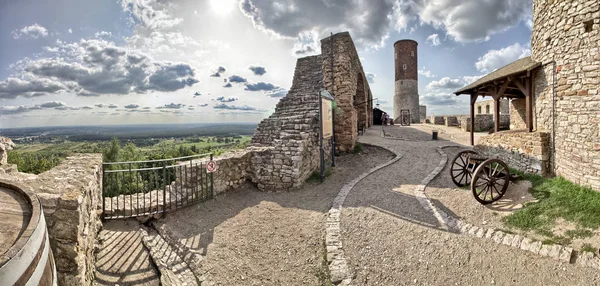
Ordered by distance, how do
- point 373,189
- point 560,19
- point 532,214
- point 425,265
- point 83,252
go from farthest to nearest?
point 373,189 < point 560,19 < point 532,214 < point 425,265 < point 83,252

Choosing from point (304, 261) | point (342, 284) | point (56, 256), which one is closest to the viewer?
point (56, 256)

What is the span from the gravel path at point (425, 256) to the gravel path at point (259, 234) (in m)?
0.80

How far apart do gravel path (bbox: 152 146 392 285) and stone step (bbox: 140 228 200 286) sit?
272 millimetres

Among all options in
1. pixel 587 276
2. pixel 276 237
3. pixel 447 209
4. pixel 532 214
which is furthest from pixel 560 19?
pixel 276 237

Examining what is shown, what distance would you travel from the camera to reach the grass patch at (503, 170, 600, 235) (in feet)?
17.5

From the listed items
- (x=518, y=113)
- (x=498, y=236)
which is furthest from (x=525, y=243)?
(x=518, y=113)

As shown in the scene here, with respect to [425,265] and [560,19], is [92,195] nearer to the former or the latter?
[425,265]

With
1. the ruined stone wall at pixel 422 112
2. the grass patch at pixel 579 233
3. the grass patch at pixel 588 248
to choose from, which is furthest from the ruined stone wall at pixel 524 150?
the ruined stone wall at pixel 422 112

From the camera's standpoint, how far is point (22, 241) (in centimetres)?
195

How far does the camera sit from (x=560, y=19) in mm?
7250

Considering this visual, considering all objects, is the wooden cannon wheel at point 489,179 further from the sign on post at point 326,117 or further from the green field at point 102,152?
the green field at point 102,152

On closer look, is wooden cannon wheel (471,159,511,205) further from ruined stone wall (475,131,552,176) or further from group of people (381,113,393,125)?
group of people (381,113,393,125)

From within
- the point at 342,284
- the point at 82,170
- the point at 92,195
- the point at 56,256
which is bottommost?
the point at 342,284

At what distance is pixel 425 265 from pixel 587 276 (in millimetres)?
2345
